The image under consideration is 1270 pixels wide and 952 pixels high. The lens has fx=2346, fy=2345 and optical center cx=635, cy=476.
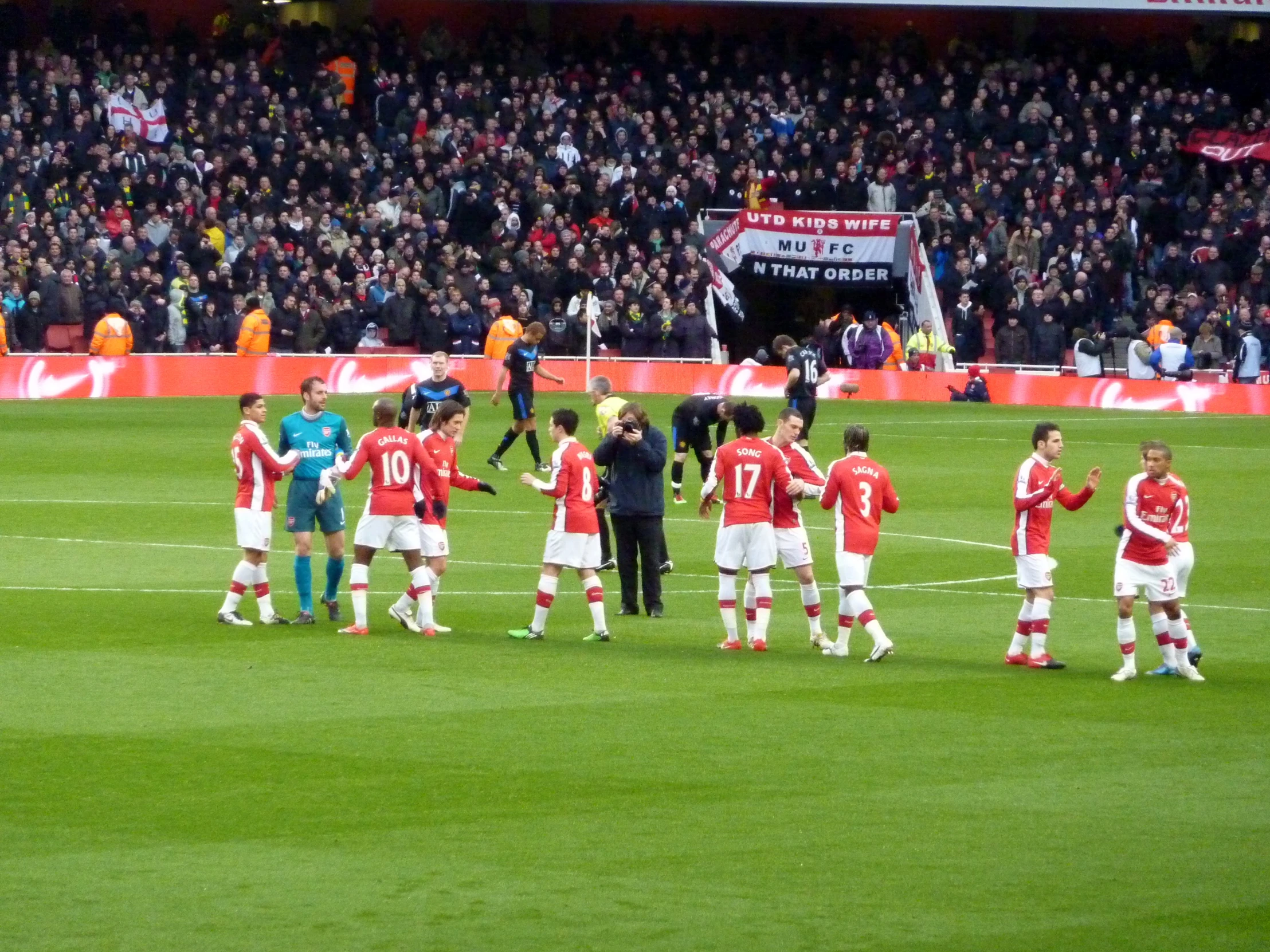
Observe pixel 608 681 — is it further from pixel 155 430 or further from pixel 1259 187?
pixel 1259 187

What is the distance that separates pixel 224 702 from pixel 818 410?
94.1ft

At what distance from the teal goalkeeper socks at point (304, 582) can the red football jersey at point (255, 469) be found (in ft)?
1.56

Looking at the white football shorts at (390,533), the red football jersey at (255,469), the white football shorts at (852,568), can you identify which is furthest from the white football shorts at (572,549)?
the red football jersey at (255,469)

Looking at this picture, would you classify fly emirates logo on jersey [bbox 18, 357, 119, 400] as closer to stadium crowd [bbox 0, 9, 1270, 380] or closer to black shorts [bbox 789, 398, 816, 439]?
stadium crowd [bbox 0, 9, 1270, 380]

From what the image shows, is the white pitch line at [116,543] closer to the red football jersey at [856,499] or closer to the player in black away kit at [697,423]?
the player in black away kit at [697,423]

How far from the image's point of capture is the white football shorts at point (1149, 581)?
14891 millimetres

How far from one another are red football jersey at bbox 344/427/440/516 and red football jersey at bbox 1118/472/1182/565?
17.0ft

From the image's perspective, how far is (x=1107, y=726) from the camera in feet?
43.4

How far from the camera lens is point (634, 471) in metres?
18.0

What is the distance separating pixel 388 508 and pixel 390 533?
0.62 ft

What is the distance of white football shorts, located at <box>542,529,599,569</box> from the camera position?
16797 millimetres

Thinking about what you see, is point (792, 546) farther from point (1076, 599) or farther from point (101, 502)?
point (101, 502)

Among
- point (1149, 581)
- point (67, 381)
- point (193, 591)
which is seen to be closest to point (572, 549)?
point (1149, 581)

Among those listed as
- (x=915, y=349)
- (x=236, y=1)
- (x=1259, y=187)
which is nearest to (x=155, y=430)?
(x=915, y=349)
